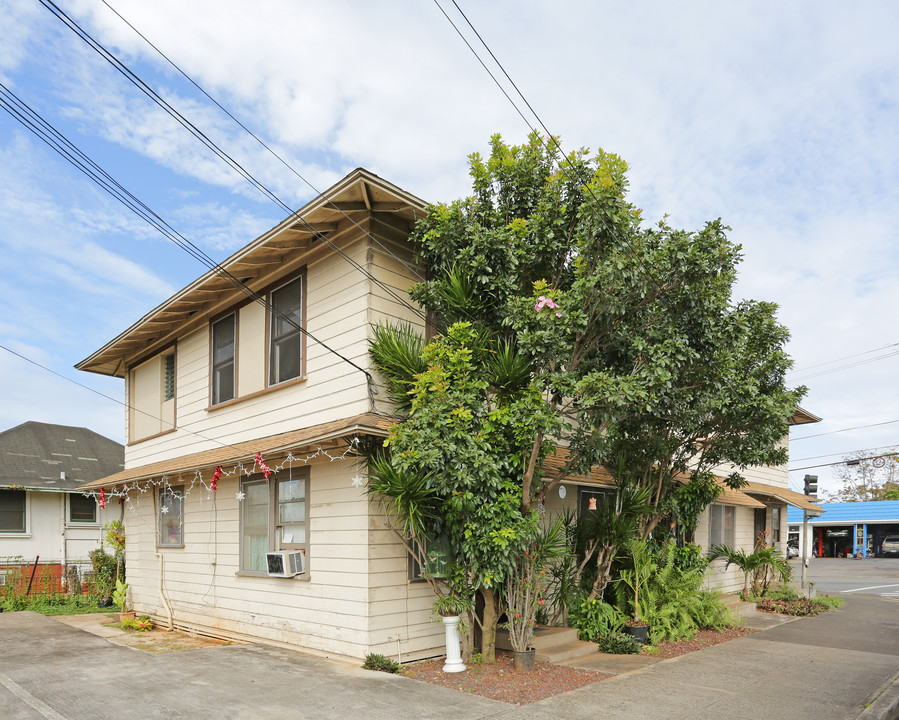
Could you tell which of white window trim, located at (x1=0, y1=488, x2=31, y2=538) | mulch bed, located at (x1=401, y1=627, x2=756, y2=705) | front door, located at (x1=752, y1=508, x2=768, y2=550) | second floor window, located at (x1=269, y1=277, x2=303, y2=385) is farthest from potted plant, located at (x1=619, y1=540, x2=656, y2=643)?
white window trim, located at (x1=0, y1=488, x2=31, y2=538)

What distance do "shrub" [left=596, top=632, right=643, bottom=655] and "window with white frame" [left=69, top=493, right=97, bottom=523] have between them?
730 inches

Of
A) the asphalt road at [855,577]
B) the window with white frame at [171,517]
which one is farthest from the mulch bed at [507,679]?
the asphalt road at [855,577]

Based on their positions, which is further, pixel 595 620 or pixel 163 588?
pixel 163 588

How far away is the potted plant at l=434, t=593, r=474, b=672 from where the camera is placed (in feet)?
27.9

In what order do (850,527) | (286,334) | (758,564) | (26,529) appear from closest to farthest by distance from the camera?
1. (286,334)
2. (758,564)
3. (26,529)
4. (850,527)

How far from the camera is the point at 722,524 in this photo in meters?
17.8

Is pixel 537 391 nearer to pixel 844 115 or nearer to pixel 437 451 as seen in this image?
pixel 437 451

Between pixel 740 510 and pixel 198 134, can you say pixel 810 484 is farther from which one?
pixel 198 134

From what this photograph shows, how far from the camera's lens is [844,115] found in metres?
10.2

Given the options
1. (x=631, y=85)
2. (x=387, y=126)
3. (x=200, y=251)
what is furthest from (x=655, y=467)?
(x=200, y=251)

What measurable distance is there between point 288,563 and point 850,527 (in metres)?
51.3

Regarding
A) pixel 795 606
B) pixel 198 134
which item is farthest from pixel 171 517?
pixel 795 606

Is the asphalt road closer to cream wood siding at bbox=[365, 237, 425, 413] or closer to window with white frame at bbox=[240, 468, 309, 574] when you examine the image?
window with white frame at bbox=[240, 468, 309, 574]

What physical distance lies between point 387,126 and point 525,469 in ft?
15.9
